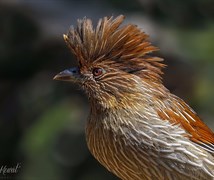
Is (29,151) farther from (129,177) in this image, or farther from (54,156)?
(129,177)

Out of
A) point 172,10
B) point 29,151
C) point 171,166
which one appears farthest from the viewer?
point 172,10

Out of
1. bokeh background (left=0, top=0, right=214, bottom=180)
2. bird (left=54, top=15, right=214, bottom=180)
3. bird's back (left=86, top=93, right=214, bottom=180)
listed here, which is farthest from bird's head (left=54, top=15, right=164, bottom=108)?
bokeh background (left=0, top=0, right=214, bottom=180)

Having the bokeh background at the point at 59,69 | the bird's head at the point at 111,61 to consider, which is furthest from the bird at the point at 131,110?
the bokeh background at the point at 59,69

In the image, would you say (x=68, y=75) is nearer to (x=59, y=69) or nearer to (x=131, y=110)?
(x=131, y=110)

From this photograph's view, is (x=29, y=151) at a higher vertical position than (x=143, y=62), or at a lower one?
lower

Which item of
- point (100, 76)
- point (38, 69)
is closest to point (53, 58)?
point (38, 69)

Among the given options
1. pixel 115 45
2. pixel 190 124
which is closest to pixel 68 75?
pixel 115 45

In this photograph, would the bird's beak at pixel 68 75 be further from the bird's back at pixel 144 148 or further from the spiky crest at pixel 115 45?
the bird's back at pixel 144 148
